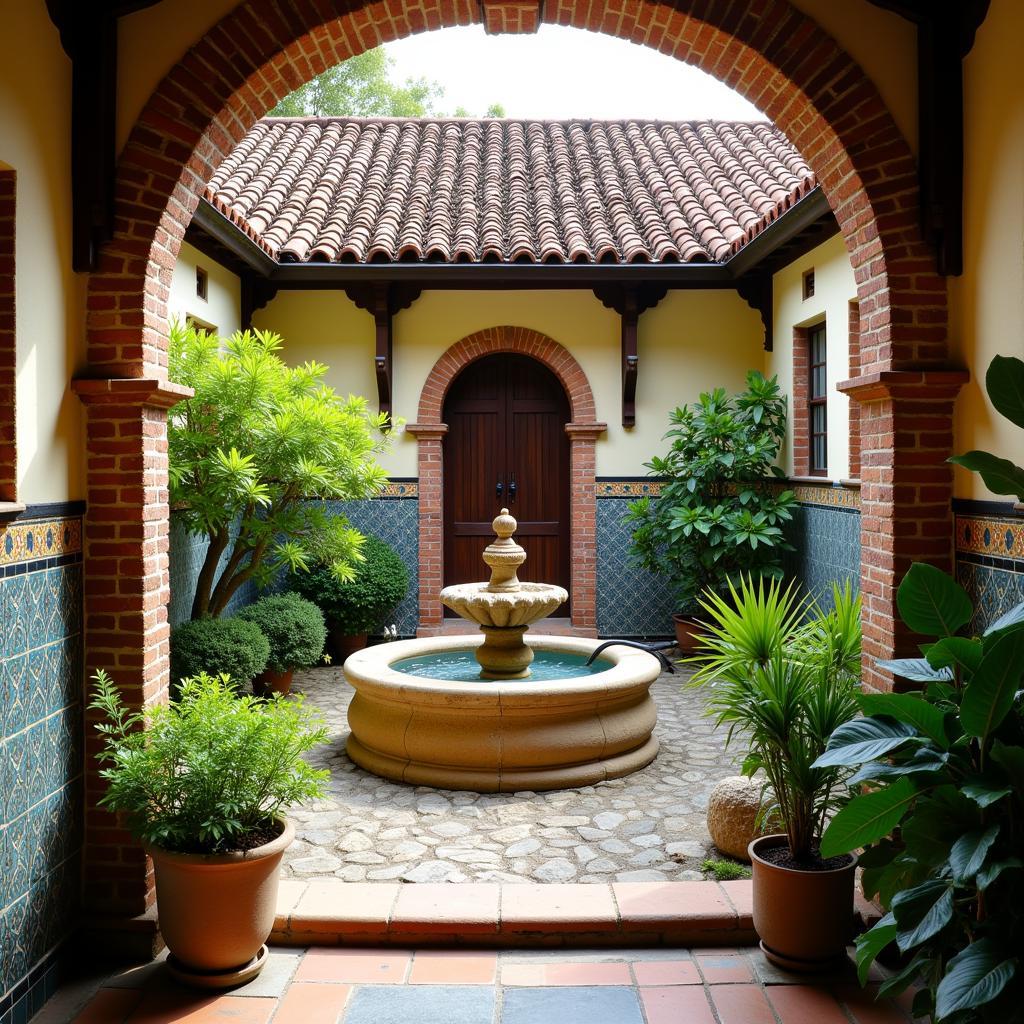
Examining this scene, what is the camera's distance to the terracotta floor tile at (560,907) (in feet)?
13.4

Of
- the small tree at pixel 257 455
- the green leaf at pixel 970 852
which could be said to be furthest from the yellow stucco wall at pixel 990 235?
the small tree at pixel 257 455

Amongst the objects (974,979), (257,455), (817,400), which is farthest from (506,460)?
(974,979)

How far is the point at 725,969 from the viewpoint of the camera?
3.88 metres

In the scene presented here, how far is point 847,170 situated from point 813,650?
217 cm

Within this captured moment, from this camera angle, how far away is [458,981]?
3795 mm

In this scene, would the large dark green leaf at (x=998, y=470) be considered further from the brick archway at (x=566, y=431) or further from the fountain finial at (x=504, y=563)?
the brick archway at (x=566, y=431)

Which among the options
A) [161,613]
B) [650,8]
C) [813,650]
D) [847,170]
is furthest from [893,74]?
[161,613]

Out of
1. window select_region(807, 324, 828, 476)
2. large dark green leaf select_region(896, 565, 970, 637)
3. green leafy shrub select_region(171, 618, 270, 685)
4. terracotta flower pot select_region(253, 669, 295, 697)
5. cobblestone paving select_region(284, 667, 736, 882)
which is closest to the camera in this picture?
large dark green leaf select_region(896, 565, 970, 637)

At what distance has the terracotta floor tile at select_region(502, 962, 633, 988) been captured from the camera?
3.79m

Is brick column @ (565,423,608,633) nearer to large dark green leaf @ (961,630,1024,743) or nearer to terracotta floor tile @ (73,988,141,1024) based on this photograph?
terracotta floor tile @ (73,988,141,1024)

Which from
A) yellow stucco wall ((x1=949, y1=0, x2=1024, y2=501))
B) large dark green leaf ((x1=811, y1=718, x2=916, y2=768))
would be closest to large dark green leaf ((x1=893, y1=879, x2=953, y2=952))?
large dark green leaf ((x1=811, y1=718, x2=916, y2=768))

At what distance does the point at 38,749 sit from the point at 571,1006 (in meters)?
2.20

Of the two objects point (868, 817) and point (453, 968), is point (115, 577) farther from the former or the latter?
point (868, 817)

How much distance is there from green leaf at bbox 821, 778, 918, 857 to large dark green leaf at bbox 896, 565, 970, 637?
519 mm
